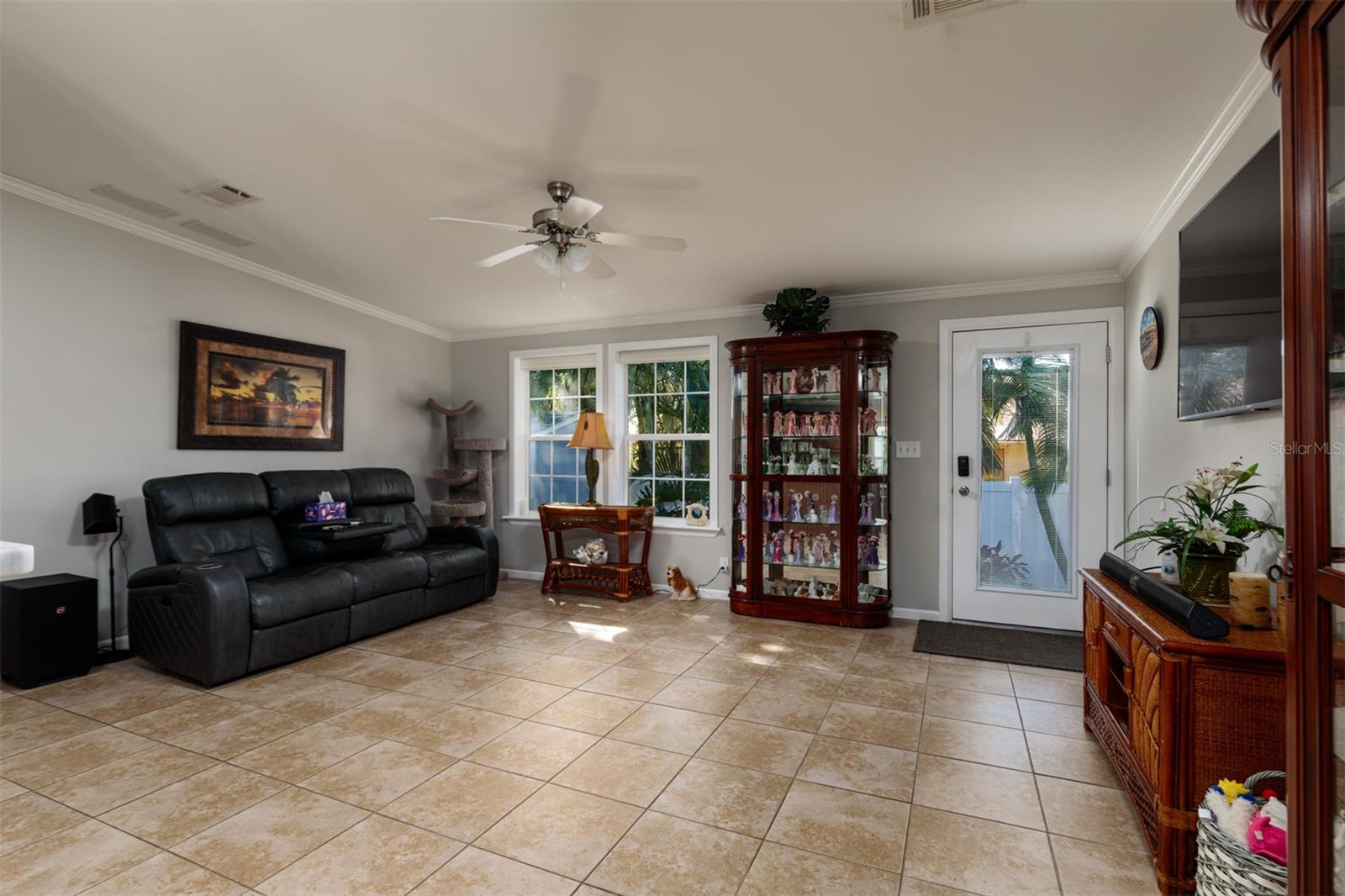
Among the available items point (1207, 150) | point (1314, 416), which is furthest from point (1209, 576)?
Answer: point (1207, 150)

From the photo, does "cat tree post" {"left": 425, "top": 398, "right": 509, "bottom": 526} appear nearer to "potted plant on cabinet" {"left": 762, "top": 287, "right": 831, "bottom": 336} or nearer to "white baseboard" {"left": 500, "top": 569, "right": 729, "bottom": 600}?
"white baseboard" {"left": 500, "top": 569, "right": 729, "bottom": 600}

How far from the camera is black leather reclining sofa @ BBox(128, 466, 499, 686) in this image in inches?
124

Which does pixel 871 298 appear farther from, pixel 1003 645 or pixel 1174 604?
pixel 1174 604

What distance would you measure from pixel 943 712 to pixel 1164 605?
1.30m

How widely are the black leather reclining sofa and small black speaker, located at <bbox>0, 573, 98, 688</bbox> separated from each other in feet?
0.62

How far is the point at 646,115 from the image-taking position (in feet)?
7.79

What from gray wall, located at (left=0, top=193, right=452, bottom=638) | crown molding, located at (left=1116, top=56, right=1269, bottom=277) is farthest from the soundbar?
gray wall, located at (left=0, top=193, right=452, bottom=638)

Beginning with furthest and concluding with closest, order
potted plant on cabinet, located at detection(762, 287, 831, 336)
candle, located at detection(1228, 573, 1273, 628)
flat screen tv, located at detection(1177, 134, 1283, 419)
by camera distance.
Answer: potted plant on cabinet, located at detection(762, 287, 831, 336)
flat screen tv, located at detection(1177, 134, 1283, 419)
candle, located at detection(1228, 573, 1273, 628)

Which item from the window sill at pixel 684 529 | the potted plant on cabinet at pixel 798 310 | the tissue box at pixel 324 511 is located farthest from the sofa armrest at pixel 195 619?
the potted plant on cabinet at pixel 798 310

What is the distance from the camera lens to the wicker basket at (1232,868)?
4.36 ft

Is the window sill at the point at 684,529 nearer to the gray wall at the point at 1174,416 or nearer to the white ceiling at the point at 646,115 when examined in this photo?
the white ceiling at the point at 646,115

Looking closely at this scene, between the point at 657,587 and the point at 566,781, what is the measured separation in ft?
10.2

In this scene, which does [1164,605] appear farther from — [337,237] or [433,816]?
[337,237]

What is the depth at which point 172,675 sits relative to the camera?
3305 millimetres
